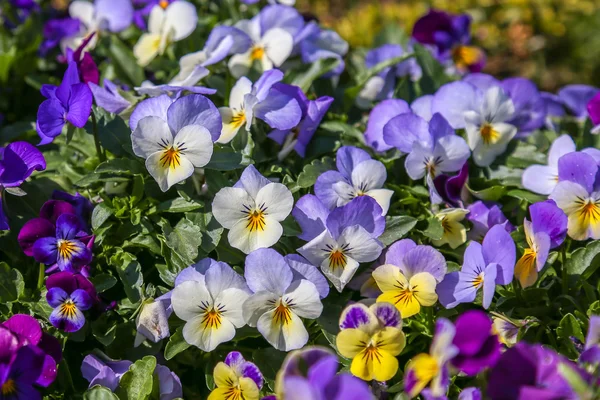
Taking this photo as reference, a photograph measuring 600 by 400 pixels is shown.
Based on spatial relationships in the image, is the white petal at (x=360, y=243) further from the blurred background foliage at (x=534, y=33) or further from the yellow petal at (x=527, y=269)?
the blurred background foliage at (x=534, y=33)

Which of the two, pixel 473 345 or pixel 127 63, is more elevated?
pixel 473 345

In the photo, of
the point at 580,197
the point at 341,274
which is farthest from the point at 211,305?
the point at 580,197

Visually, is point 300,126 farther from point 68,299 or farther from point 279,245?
point 68,299

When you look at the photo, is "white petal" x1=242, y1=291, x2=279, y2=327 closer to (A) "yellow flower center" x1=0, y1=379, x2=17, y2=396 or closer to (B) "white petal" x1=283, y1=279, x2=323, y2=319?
(B) "white petal" x1=283, y1=279, x2=323, y2=319

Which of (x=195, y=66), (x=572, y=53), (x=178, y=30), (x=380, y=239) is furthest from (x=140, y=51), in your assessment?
(x=572, y=53)

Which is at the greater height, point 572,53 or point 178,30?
point 178,30

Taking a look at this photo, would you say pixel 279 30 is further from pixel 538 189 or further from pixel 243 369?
pixel 243 369
